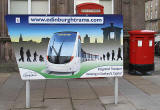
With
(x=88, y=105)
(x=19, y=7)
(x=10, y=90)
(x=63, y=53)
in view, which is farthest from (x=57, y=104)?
(x=19, y=7)

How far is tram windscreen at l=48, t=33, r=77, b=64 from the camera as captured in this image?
5762 mm

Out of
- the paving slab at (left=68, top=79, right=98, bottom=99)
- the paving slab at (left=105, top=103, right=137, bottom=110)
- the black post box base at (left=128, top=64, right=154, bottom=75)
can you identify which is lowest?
the paving slab at (left=105, top=103, right=137, bottom=110)

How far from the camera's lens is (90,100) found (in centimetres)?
645

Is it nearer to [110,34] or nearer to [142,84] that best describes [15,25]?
[110,34]

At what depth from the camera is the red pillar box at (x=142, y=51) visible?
32.4 ft

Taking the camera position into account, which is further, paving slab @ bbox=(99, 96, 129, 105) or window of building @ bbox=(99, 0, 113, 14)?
window of building @ bbox=(99, 0, 113, 14)

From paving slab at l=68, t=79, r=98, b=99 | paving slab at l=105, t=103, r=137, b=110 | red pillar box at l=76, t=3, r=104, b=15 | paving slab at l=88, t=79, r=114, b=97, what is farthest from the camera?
red pillar box at l=76, t=3, r=104, b=15

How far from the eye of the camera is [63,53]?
5.77m

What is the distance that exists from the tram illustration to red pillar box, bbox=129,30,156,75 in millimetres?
4693

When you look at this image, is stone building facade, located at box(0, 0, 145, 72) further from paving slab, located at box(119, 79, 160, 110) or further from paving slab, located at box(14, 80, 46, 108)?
paving slab, located at box(119, 79, 160, 110)

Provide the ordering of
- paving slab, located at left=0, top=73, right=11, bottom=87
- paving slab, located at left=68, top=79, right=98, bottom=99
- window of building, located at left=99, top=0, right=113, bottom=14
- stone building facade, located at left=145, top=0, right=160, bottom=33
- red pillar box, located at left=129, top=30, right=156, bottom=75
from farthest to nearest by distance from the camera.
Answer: stone building facade, located at left=145, top=0, right=160, bottom=33 → window of building, located at left=99, top=0, right=113, bottom=14 → red pillar box, located at left=129, top=30, right=156, bottom=75 → paving slab, located at left=0, top=73, right=11, bottom=87 → paving slab, located at left=68, top=79, right=98, bottom=99

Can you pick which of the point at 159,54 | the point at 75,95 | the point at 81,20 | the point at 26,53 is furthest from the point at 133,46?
the point at 159,54

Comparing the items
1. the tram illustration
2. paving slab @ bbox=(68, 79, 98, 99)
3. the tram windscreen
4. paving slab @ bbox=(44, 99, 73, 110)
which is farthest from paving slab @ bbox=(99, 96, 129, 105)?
the tram windscreen

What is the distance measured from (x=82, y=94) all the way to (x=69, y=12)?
511cm
